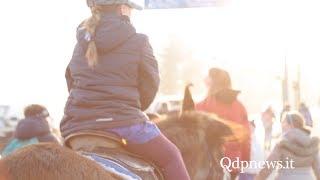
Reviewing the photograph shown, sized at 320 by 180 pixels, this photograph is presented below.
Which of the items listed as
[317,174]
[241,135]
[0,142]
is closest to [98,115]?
[241,135]

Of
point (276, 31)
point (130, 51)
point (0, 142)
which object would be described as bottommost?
point (0, 142)

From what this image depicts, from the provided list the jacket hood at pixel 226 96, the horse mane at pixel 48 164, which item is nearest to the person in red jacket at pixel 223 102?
the jacket hood at pixel 226 96

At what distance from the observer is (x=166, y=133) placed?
510 centimetres

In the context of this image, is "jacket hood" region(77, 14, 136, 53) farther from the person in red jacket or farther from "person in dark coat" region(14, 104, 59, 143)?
"person in dark coat" region(14, 104, 59, 143)

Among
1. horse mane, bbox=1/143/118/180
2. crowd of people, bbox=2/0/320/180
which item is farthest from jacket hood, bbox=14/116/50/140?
horse mane, bbox=1/143/118/180

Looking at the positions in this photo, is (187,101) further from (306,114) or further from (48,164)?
(306,114)

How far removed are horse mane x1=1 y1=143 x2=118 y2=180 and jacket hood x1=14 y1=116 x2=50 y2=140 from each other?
5341 mm

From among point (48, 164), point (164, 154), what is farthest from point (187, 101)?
point (48, 164)

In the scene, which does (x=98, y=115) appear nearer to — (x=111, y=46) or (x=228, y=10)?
(x=111, y=46)

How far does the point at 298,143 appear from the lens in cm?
882

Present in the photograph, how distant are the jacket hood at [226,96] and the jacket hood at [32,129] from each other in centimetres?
230

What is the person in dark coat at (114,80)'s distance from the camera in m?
4.08

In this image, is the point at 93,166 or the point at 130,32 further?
the point at 130,32

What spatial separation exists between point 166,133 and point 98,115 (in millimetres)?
1105
